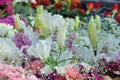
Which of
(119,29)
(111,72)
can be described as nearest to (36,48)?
(111,72)

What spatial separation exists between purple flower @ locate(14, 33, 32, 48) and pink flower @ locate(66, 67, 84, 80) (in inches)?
16.8

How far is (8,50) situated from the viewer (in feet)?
8.29

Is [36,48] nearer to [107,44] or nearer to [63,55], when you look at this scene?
[63,55]

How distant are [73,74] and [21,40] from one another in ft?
1.70

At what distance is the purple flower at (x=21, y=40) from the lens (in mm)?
2686

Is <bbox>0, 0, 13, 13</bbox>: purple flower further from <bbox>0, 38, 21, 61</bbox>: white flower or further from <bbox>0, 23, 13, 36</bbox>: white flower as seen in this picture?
<bbox>0, 38, 21, 61</bbox>: white flower

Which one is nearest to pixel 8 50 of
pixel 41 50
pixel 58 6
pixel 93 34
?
pixel 41 50

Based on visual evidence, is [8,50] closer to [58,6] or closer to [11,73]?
[11,73]

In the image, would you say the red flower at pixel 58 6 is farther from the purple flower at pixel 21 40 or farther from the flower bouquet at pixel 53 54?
the purple flower at pixel 21 40

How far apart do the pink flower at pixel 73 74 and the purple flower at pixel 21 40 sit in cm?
43

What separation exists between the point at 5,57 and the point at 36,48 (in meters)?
0.19

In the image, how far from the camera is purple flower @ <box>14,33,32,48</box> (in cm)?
269

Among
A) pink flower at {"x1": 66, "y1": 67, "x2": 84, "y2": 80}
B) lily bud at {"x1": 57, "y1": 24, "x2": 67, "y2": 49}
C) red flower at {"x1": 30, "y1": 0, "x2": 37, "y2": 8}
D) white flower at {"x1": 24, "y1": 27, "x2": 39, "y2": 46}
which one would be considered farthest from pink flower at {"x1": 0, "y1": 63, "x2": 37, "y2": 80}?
red flower at {"x1": 30, "y1": 0, "x2": 37, "y2": 8}

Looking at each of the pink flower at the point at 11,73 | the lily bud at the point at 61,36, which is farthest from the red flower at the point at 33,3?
the pink flower at the point at 11,73
